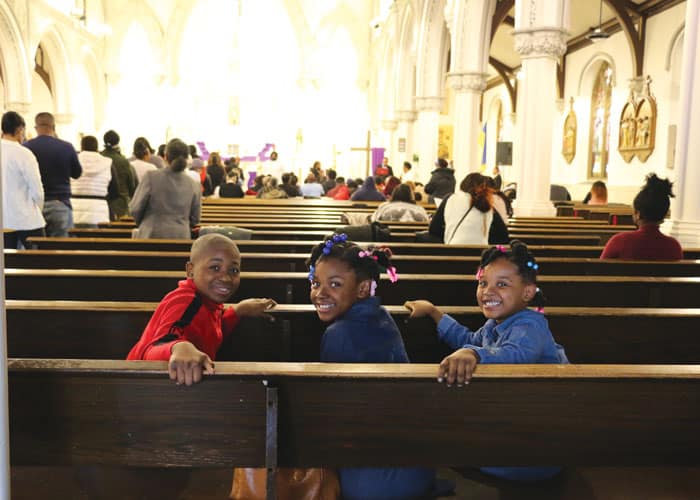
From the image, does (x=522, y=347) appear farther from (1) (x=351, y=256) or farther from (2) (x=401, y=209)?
(2) (x=401, y=209)

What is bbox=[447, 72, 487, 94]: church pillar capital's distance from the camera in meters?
11.9

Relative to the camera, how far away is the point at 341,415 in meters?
1.58

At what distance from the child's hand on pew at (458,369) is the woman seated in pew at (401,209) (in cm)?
488

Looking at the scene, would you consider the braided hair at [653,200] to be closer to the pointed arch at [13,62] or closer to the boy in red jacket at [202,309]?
the boy in red jacket at [202,309]

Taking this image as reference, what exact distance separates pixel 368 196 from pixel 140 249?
20.4 ft

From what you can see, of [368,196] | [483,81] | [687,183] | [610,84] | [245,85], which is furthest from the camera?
[245,85]

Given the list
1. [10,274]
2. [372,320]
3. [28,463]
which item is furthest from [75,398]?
[10,274]

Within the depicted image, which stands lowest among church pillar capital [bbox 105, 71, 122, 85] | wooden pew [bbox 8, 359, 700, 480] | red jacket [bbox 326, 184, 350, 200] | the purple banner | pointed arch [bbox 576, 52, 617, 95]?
wooden pew [bbox 8, 359, 700, 480]

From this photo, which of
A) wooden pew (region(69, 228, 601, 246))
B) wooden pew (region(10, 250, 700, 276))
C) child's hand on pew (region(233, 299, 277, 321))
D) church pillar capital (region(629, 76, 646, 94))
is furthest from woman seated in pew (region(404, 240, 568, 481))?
church pillar capital (region(629, 76, 646, 94))

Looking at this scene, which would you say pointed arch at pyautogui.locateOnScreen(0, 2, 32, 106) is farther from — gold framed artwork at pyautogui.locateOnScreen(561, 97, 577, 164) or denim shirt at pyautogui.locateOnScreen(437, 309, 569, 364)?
denim shirt at pyautogui.locateOnScreen(437, 309, 569, 364)

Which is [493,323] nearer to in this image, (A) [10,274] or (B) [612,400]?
(B) [612,400]

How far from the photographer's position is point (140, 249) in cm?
462

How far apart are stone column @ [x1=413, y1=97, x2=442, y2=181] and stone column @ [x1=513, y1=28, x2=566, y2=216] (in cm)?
650

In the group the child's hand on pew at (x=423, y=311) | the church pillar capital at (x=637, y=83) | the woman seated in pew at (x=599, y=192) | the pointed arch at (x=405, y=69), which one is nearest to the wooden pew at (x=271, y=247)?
the child's hand on pew at (x=423, y=311)
